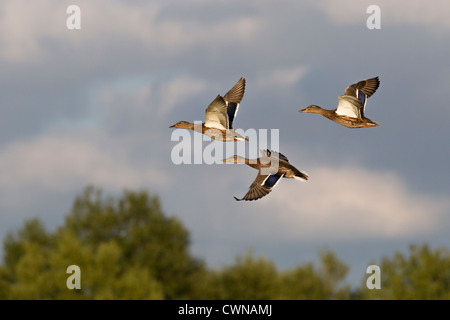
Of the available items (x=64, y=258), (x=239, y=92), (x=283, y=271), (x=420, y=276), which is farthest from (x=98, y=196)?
(x=239, y=92)

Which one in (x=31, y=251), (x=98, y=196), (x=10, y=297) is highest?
(x=98, y=196)

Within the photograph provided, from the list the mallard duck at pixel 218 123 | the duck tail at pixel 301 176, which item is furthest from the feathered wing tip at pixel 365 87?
the mallard duck at pixel 218 123

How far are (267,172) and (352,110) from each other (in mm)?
2745

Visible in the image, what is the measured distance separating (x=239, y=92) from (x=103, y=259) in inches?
1946

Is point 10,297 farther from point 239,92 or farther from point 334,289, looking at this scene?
point 239,92

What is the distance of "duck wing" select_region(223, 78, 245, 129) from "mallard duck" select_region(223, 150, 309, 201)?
3.94 ft

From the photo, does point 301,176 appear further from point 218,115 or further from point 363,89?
point 218,115

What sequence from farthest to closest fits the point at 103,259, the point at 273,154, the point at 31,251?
1. the point at 31,251
2. the point at 103,259
3. the point at 273,154

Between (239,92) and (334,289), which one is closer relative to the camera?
(239,92)

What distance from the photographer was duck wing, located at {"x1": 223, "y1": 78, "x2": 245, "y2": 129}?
63.4 feet

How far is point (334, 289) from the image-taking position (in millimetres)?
82500

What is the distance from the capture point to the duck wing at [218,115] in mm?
17641

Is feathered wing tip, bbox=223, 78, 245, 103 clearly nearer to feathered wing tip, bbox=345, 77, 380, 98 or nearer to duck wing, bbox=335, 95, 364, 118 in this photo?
duck wing, bbox=335, 95, 364, 118

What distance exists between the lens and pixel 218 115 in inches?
696
